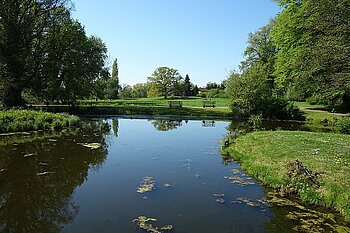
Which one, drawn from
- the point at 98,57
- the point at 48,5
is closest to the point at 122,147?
the point at 48,5

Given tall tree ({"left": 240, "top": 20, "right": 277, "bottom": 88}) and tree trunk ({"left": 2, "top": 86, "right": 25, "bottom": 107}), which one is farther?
tall tree ({"left": 240, "top": 20, "right": 277, "bottom": 88})

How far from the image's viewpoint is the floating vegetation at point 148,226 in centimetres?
782

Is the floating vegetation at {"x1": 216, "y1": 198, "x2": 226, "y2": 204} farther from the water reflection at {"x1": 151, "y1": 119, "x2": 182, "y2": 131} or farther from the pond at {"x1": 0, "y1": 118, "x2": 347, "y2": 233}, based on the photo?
the water reflection at {"x1": 151, "y1": 119, "x2": 182, "y2": 131}

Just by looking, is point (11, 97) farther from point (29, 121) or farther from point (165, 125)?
point (165, 125)

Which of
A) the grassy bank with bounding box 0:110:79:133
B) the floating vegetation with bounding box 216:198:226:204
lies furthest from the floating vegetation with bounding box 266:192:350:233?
the grassy bank with bounding box 0:110:79:133

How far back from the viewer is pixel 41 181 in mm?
11859

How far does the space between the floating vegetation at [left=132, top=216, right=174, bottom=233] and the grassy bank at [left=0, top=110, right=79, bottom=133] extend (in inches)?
725

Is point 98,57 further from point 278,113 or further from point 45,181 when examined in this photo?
point 45,181

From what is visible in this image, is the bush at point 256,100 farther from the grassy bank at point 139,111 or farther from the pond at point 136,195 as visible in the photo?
the pond at point 136,195

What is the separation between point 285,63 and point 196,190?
29339 millimetres

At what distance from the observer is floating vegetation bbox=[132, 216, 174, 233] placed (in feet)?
25.7

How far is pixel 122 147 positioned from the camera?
1995cm

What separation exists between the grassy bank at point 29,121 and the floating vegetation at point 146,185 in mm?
15397

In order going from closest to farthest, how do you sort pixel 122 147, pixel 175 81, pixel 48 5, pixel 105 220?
1. pixel 105 220
2. pixel 122 147
3. pixel 48 5
4. pixel 175 81
